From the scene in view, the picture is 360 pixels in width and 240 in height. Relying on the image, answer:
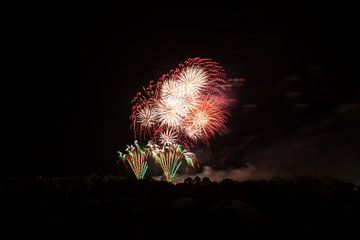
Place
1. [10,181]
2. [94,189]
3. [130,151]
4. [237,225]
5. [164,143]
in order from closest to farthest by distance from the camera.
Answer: [237,225], [94,189], [10,181], [164,143], [130,151]

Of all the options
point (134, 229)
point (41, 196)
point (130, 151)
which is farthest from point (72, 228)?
point (130, 151)

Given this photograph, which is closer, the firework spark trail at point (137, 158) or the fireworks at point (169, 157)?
the fireworks at point (169, 157)

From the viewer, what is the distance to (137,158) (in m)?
33.6

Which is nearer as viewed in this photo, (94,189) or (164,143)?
(94,189)

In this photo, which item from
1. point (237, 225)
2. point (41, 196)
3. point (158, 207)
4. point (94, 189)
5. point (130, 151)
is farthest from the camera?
point (130, 151)

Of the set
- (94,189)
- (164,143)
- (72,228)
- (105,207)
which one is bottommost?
(72,228)

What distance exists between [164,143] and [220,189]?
1315 centimetres

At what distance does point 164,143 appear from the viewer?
30.3m

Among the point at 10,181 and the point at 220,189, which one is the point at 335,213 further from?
the point at 10,181

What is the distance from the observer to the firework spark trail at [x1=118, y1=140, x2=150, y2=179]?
109 ft

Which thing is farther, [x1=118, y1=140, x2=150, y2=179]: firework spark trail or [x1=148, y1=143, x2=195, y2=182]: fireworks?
[x1=118, y1=140, x2=150, y2=179]: firework spark trail

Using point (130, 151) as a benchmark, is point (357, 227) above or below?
below

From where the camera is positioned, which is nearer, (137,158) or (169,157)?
(169,157)

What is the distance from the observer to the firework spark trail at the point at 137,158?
33.1 meters
